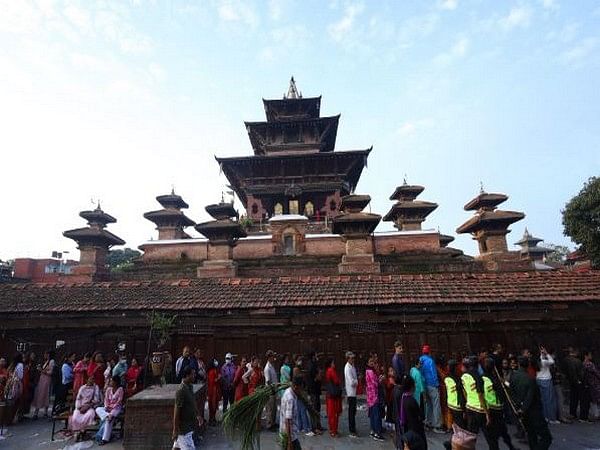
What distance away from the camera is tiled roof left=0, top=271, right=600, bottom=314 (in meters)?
10.2

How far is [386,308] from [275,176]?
19.4 meters

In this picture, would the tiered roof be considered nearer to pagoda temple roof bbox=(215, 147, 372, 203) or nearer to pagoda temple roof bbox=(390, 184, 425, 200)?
pagoda temple roof bbox=(215, 147, 372, 203)

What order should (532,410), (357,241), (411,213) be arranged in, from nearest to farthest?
(532,410) → (357,241) → (411,213)

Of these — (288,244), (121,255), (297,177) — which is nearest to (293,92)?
(297,177)

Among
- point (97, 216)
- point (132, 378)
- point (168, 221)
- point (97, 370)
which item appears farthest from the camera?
point (168, 221)

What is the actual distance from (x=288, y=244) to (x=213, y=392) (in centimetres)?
1344

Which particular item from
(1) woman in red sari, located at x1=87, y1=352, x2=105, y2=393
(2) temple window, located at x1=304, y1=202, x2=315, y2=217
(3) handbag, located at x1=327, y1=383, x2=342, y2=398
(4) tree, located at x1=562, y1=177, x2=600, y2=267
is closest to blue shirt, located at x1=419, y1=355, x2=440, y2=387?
(3) handbag, located at x1=327, y1=383, x2=342, y2=398

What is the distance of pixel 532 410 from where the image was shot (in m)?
5.75

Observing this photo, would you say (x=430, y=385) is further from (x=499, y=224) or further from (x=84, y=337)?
(x=499, y=224)

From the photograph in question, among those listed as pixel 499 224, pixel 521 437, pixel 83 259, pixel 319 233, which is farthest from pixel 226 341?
pixel 499 224

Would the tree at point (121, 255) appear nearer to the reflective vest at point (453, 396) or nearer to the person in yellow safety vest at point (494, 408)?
the reflective vest at point (453, 396)

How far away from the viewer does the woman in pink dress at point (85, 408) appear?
7195 millimetres

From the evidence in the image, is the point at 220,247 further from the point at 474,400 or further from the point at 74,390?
the point at 474,400

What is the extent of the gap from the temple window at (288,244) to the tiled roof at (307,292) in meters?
8.79
